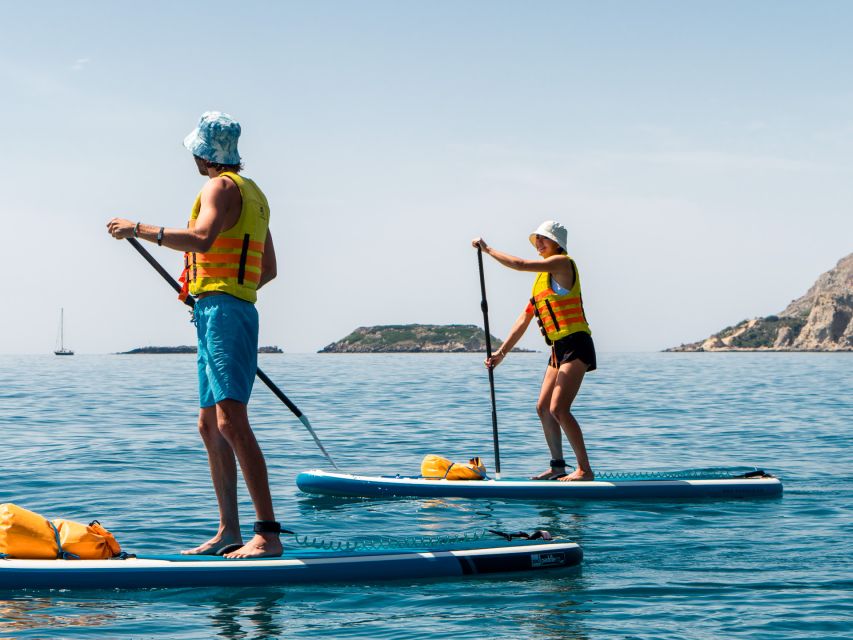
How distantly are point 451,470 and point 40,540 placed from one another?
16.2 ft

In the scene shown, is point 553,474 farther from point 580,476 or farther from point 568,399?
point 568,399

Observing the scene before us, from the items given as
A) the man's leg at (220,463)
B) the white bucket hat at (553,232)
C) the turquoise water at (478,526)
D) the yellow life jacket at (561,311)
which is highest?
the white bucket hat at (553,232)

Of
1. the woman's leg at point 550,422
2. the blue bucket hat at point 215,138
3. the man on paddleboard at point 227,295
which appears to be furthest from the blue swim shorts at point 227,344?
the woman's leg at point 550,422

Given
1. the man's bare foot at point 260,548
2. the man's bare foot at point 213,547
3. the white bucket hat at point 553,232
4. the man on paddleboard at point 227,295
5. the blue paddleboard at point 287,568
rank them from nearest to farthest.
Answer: the man on paddleboard at point 227,295 → the blue paddleboard at point 287,568 → the man's bare foot at point 260,548 → the man's bare foot at point 213,547 → the white bucket hat at point 553,232

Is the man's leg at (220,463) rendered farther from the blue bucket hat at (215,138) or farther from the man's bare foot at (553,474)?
the man's bare foot at (553,474)

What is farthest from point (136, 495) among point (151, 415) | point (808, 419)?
point (808, 419)

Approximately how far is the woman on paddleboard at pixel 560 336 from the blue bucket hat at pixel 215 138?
4.20 m

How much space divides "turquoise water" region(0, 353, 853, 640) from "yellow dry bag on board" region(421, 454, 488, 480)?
0.39m

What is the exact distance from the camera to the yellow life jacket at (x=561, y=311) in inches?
411

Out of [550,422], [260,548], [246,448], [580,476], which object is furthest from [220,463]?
[580,476]

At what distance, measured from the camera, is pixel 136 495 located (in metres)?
10.5

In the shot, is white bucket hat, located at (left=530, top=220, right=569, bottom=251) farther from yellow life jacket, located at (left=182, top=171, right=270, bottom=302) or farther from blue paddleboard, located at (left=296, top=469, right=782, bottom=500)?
yellow life jacket, located at (left=182, top=171, right=270, bottom=302)

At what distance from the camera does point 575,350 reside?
10.4 meters

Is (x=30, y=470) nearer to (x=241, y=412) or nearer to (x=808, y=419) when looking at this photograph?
(x=241, y=412)
